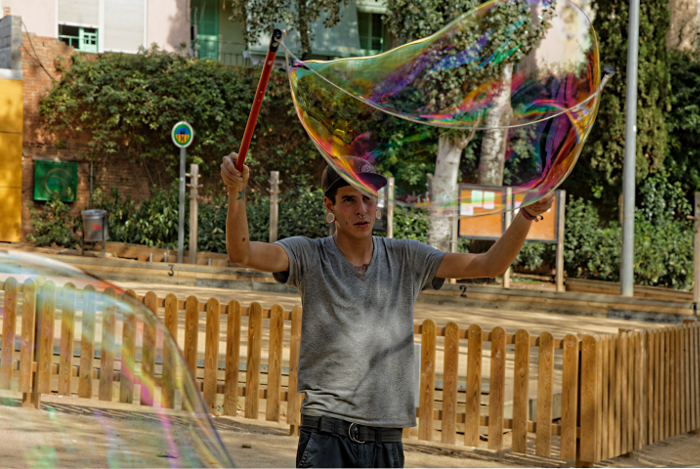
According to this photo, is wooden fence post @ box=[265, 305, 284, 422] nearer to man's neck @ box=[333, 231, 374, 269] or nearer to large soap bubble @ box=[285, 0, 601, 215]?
large soap bubble @ box=[285, 0, 601, 215]

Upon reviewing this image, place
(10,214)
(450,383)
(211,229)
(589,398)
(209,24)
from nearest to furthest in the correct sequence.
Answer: (589,398) < (450,383) < (211,229) < (10,214) < (209,24)

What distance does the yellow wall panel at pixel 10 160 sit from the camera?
18.5 m

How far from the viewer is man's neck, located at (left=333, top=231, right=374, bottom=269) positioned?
2391 millimetres

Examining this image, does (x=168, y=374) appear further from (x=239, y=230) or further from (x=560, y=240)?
(x=560, y=240)

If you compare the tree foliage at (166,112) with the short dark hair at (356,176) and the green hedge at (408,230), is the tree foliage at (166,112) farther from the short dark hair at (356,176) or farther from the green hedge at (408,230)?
Result: the short dark hair at (356,176)

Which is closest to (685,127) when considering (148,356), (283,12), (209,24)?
(283,12)

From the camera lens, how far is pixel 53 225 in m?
18.0

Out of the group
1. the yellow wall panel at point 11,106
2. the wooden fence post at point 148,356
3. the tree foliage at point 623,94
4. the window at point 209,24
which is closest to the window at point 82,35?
the window at point 209,24

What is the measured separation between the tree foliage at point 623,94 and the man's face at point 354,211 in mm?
17449

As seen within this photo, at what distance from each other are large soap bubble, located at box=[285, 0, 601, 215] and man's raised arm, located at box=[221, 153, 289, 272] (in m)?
0.69

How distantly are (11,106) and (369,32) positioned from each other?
42.2 ft

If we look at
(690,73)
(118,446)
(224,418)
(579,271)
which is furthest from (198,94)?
(118,446)

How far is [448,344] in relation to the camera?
5496 millimetres

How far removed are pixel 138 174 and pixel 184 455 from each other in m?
18.9
